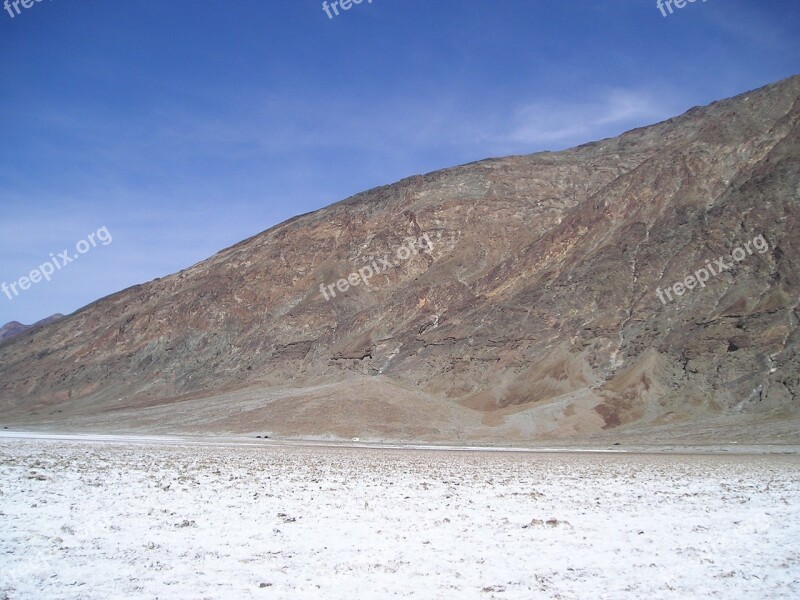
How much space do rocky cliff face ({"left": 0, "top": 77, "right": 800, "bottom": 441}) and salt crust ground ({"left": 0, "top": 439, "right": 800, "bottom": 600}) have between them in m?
31.7

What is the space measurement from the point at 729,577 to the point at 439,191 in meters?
91.0

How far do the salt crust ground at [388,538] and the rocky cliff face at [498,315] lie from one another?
104ft

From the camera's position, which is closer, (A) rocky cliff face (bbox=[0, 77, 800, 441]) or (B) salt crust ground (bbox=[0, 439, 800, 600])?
(B) salt crust ground (bbox=[0, 439, 800, 600])

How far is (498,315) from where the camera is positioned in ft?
223

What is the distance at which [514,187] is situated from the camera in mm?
93000

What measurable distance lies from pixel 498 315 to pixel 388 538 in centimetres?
5930

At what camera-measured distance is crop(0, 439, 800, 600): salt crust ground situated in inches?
280

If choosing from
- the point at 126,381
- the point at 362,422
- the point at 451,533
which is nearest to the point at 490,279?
the point at 362,422

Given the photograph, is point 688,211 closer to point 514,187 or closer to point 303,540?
point 514,187

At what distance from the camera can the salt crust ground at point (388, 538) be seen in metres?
7.12

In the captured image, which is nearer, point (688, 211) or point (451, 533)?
point (451, 533)

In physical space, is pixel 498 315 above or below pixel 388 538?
above

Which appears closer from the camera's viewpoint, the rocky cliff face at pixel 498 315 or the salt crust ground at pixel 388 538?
the salt crust ground at pixel 388 538

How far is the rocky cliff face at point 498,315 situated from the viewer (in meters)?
50.2
